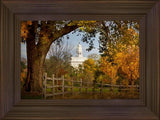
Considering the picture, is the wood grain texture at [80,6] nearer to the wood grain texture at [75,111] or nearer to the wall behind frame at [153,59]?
the wall behind frame at [153,59]

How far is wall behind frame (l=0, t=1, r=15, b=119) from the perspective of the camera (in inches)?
48.7

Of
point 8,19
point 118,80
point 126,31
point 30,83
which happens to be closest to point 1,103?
point 30,83

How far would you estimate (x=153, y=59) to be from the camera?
4.25 feet

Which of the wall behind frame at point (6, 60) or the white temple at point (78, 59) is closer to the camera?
the wall behind frame at point (6, 60)

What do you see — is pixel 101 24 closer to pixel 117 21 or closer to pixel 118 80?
pixel 117 21

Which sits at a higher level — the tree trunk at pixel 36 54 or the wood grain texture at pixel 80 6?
the wood grain texture at pixel 80 6

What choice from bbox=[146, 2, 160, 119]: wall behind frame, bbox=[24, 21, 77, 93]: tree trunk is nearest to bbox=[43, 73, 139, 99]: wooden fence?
bbox=[24, 21, 77, 93]: tree trunk

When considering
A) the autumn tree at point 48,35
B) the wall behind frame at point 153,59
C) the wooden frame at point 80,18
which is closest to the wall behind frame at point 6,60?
the wooden frame at point 80,18

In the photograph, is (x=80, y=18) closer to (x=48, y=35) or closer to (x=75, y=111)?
(x=48, y=35)

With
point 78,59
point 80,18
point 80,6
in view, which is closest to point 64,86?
point 78,59

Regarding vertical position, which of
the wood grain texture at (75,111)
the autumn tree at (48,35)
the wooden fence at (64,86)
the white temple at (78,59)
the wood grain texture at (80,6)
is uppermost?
the wood grain texture at (80,6)

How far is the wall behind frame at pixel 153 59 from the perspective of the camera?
124cm

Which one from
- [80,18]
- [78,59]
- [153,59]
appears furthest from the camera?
[78,59]

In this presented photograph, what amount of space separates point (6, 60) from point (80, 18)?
77 centimetres
